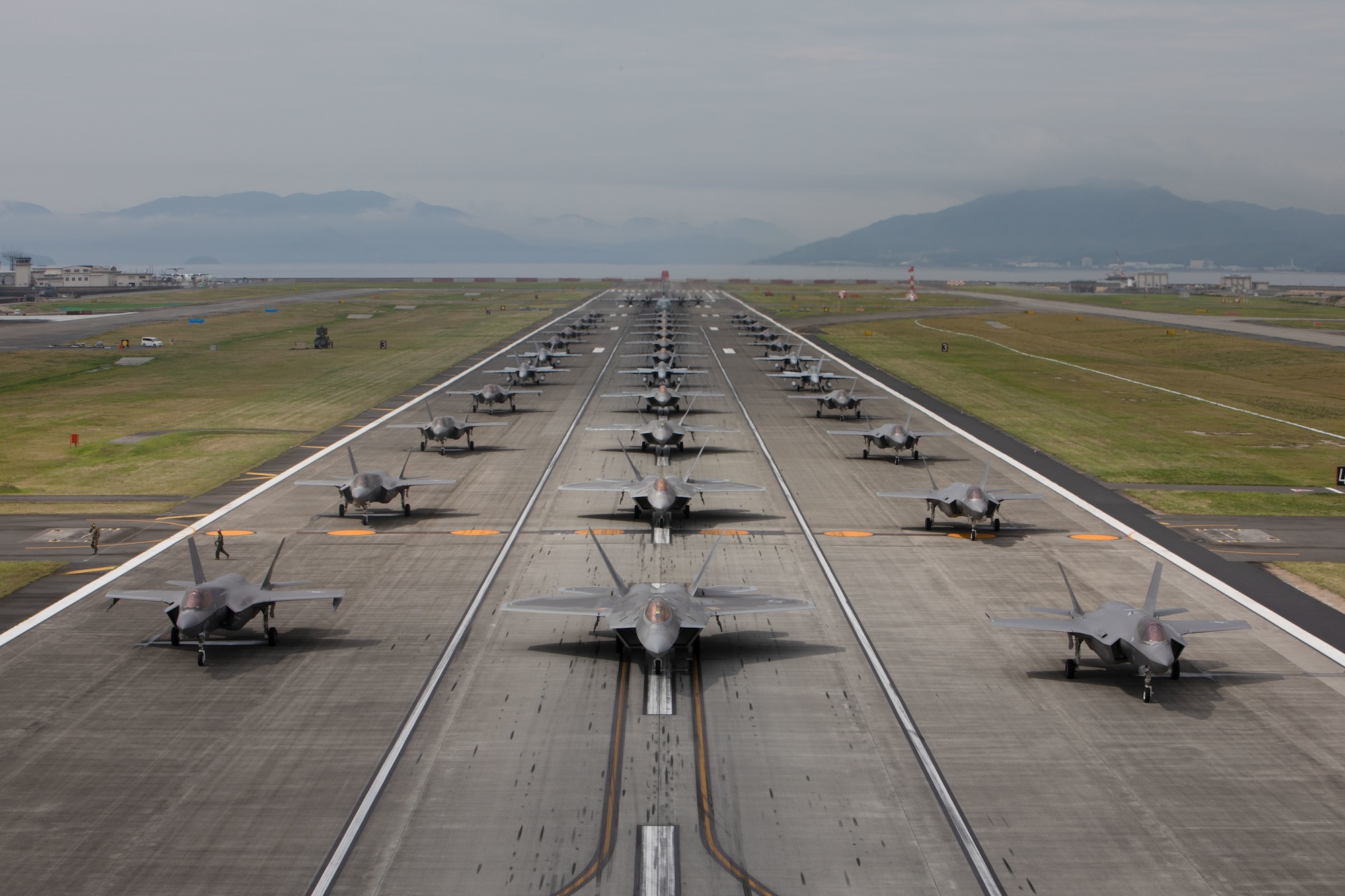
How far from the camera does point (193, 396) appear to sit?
288 feet

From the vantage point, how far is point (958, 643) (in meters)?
31.5

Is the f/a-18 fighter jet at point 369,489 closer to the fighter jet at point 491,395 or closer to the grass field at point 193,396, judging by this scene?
the grass field at point 193,396

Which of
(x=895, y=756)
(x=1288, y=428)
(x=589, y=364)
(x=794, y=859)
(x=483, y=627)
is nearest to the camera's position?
(x=794, y=859)

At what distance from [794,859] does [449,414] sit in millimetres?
61145

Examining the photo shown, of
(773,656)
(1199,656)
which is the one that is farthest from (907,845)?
(1199,656)

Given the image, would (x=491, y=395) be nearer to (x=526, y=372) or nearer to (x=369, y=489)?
(x=526, y=372)

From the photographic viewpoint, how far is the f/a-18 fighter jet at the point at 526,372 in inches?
3482

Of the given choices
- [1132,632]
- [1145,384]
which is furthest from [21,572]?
[1145,384]

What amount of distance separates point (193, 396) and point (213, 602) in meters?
65.4

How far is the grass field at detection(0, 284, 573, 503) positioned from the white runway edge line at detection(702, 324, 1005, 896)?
1356 inches

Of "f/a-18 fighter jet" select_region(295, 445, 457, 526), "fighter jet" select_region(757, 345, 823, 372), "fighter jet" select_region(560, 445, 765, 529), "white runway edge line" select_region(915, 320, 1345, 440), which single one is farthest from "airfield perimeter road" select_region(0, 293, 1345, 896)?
"fighter jet" select_region(757, 345, 823, 372)

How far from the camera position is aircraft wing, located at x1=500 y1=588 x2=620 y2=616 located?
3021cm

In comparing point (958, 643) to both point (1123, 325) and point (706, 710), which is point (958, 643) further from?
point (1123, 325)

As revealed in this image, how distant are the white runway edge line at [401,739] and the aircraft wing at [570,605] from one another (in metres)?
2.49
